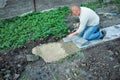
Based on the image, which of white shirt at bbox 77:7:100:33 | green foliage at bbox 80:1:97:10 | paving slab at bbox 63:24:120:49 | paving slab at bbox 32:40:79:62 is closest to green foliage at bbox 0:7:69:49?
paving slab at bbox 32:40:79:62

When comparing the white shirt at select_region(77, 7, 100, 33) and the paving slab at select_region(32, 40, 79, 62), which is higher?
the white shirt at select_region(77, 7, 100, 33)

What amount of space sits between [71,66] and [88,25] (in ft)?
4.60

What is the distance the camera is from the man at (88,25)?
20.2 feet

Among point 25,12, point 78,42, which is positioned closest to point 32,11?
point 25,12

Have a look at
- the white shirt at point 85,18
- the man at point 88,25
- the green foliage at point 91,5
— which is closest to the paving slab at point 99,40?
the man at point 88,25

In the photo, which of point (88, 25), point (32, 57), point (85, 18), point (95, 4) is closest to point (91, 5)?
point (95, 4)

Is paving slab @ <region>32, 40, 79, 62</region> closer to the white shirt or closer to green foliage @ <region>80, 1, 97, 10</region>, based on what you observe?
the white shirt

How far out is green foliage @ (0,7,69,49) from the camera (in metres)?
6.99

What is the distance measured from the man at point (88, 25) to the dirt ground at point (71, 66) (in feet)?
1.16

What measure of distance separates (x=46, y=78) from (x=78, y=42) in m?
1.60

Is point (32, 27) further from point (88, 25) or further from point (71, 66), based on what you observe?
point (71, 66)

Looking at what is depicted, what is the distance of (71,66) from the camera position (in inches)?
228

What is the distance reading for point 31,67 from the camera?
5898mm

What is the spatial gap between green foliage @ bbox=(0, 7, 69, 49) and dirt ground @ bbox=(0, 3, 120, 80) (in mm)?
552
